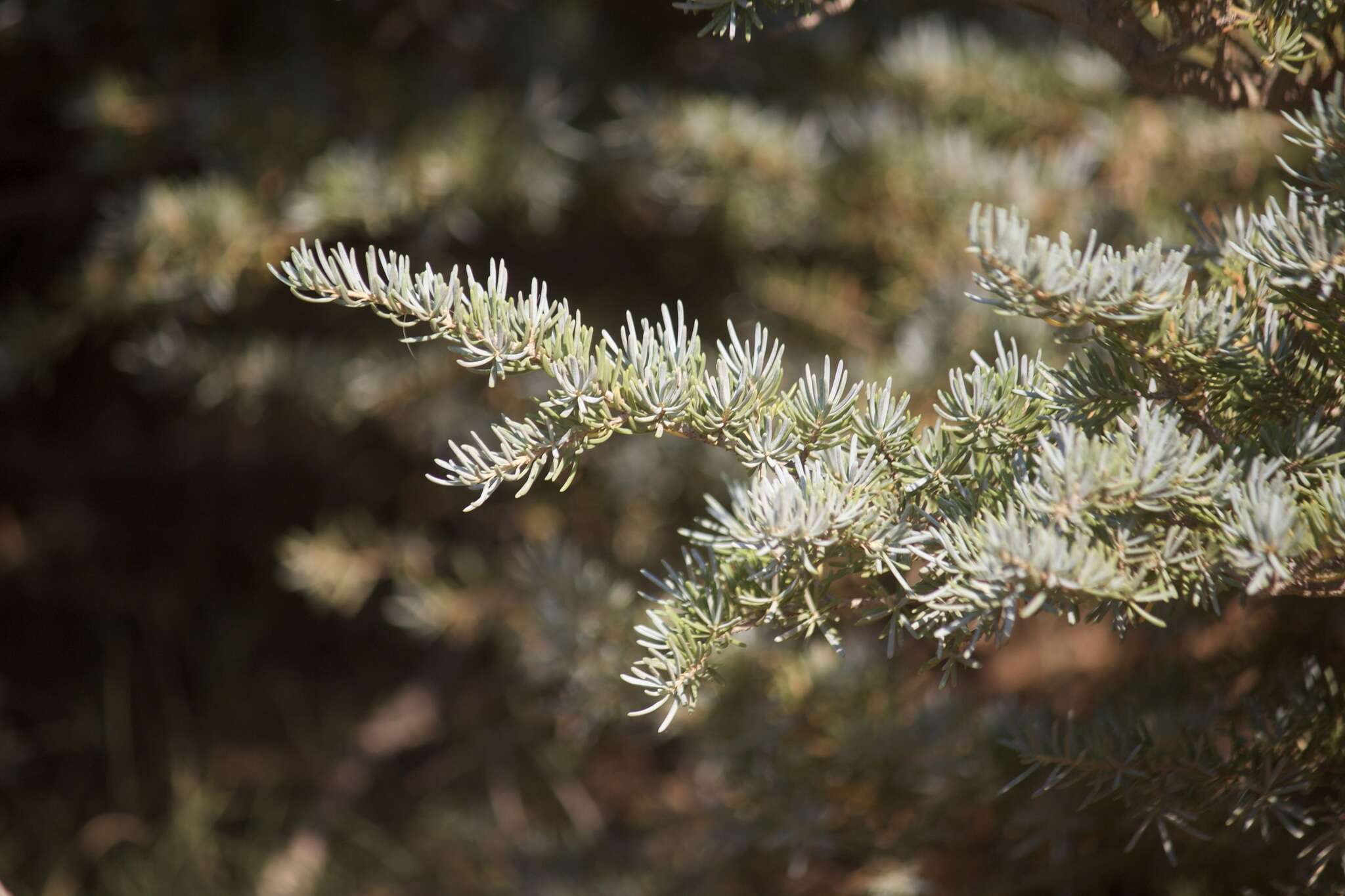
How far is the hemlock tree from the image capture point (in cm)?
32

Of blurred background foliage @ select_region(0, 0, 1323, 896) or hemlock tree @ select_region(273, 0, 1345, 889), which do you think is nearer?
hemlock tree @ select_region(273, 0, 1345, 889)

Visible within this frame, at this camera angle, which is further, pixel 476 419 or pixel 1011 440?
pixel 476 419

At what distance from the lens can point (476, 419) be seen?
0.93 metres

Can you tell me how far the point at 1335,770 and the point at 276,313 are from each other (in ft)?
3.42

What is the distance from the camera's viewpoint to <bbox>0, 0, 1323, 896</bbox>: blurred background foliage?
68 cm

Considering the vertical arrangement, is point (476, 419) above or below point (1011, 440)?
below

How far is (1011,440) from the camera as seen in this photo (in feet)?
1.25

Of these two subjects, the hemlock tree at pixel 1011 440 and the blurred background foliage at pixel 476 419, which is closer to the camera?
the hemlock tree at pixel 1011 440

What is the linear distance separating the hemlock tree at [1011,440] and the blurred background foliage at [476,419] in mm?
276

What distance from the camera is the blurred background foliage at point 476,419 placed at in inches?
26.8

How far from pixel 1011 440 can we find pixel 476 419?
2.11 ft

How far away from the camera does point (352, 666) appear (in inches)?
56.6

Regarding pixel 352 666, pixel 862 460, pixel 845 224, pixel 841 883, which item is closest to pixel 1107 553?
pixel 862 460

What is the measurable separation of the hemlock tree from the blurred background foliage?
0.28 metres
